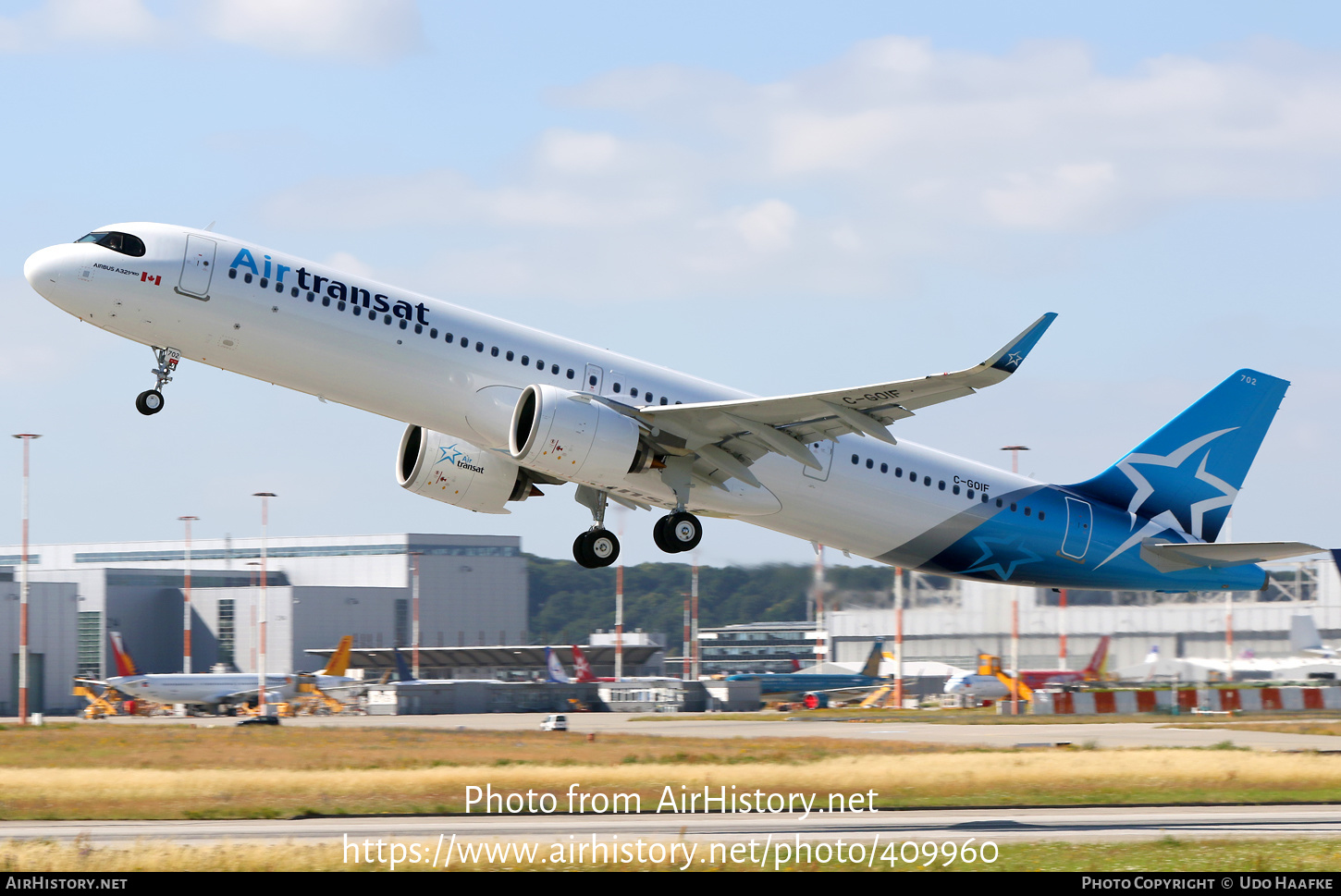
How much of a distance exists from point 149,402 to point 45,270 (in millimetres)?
3193

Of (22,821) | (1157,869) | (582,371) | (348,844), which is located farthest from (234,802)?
(1157,869)

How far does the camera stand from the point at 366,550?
122 meters

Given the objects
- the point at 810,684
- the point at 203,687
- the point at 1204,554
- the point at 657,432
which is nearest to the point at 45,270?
the point at 657,432

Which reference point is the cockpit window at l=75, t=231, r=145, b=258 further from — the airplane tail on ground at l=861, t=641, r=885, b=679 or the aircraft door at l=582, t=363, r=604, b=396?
the airplane tail on ground at l=861, t=641, r=885, b=679

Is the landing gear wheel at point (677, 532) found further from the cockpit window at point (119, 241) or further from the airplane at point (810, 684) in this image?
the airplane at point (810, 684)

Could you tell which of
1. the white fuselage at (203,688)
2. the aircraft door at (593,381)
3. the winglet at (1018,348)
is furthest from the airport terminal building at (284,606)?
the winglet at (1018,348)

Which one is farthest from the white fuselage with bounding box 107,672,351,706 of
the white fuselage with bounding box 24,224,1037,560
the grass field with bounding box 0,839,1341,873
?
the grass field with bounding box 0,839,1341,873

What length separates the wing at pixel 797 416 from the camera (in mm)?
26016

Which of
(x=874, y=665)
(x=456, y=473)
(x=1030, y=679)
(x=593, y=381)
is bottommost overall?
(x=1030, y=679)

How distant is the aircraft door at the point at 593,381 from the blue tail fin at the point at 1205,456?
1429 cm

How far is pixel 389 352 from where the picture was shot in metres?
27.8

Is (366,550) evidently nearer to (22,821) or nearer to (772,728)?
(772,728)

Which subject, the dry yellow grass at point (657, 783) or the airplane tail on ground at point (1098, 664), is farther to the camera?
the airplane tail on ground at point (1098, 664)

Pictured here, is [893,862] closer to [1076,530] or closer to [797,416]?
[797,416]
